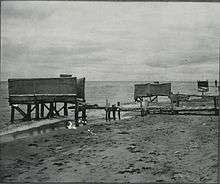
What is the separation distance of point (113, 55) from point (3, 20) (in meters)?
3.54

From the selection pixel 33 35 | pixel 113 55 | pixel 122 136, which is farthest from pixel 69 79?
pixel 33 35

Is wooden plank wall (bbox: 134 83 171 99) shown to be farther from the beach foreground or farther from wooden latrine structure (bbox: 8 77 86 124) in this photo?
the beach foreground

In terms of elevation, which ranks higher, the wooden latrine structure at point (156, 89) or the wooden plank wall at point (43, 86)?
the wooden plank wall at point (43, 86)

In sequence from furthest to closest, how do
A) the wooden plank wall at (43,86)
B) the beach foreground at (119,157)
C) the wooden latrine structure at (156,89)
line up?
1. the wooden latrine structure at (156,89)
2. the wooden plank wall at (43,86)
3. the beach foreground at (119,157)

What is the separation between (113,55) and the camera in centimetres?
1045

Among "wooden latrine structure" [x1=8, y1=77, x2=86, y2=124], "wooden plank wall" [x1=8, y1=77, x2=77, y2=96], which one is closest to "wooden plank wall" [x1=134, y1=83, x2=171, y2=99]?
"wooden latrine structure" [x1=8, y1=77, x2=86, y2=124]

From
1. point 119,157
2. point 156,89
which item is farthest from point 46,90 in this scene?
point 156,89

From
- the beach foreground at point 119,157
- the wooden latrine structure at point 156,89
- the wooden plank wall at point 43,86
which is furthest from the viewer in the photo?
the wooden latrine structure at point 156,89

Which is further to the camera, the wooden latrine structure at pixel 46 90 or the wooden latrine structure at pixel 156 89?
the wooden latrine structure at pixel 156 89

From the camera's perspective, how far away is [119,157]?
9.38m

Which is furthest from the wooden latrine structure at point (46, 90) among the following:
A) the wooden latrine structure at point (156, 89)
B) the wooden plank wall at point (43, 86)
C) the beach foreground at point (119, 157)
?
the wooden latrine structure at point (156, 89)

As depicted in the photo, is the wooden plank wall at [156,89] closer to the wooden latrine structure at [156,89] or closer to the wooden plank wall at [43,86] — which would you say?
the wooden latrine structure at [156,89]

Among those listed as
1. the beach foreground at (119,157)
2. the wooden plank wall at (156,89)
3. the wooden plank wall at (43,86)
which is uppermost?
the wooden plank wall at (43,86)

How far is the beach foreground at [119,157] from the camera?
8047 millimetres
